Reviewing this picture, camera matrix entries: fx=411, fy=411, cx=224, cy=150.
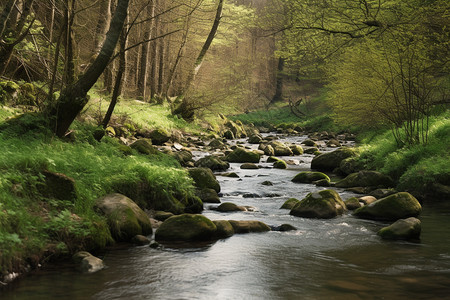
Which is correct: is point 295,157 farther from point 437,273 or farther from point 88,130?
point 437,273

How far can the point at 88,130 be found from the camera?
958 centimetres

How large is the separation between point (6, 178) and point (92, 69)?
326cm

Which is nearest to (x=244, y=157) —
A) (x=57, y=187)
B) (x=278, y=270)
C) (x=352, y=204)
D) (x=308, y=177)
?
(x=308, y=177)

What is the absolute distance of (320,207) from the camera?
25.0ft

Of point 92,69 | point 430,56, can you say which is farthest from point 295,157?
point 92,69

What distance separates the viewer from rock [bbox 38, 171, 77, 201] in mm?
5230

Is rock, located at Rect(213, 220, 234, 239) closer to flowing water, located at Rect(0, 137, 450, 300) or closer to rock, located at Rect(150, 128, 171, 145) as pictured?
flowing water, located at Rect(0, 137, 450, 300)

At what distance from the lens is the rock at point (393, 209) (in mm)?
7316

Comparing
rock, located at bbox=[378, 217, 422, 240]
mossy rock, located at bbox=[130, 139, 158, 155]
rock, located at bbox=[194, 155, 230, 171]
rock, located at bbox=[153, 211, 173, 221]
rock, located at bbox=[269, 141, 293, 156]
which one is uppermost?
mossy rock, located at bbox=[130, 139, 158, 155]

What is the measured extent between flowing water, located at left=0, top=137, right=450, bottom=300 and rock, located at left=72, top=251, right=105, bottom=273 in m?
0.09

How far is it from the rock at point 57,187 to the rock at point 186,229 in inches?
52.5

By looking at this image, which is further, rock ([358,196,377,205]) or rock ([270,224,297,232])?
rock ([358,196,377,205])

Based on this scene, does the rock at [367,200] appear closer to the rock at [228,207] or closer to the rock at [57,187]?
the rock at [228,207]

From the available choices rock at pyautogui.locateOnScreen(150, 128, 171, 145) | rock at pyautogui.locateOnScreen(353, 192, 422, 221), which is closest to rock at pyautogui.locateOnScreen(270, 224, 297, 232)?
rock at pyautogui.locateOnScreen(353, 192, 422, 221)
